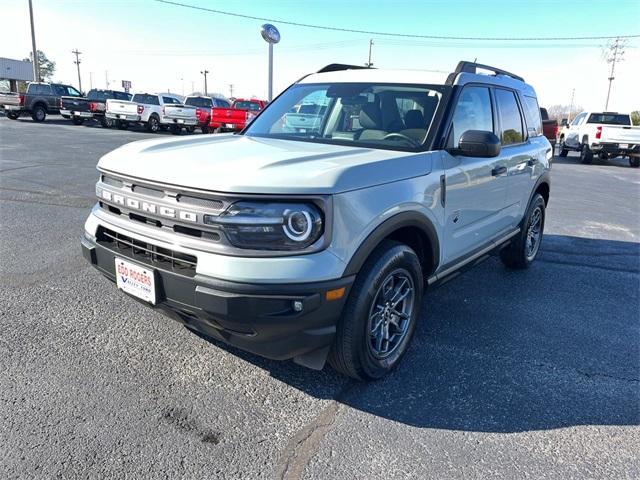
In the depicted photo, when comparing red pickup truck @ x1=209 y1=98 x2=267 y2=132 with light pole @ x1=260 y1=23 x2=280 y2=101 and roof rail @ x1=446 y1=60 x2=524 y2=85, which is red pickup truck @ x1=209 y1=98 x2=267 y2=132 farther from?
roof rail @ x1=446 y1=60 x2=524 y2=85

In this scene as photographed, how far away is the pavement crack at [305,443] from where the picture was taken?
232 cm

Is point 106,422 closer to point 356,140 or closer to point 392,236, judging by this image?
point 392,236

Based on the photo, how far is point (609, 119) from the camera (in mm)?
20016

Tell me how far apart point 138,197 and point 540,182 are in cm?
435

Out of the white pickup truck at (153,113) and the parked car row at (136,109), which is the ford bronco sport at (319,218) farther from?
the white pickup truck at (153,113)

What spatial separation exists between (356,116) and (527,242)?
2.77 meters

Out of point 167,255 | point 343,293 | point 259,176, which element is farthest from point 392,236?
point 167,255

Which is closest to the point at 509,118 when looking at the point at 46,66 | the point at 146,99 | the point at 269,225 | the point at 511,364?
the point at 511,364

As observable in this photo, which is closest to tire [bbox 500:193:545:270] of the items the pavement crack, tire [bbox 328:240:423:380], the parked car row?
tire [bbox 328:240:423:380]

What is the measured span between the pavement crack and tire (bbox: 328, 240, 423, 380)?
25 cm

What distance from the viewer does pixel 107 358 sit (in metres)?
3.18

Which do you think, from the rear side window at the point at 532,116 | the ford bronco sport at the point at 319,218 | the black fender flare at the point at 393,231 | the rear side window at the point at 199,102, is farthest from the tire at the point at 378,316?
the rear side window at the point at 199,102

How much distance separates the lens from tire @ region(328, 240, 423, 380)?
2693 millimetres

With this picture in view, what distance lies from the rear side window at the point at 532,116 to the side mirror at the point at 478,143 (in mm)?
2146
